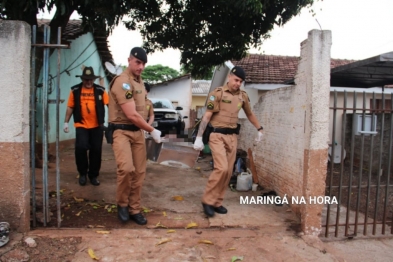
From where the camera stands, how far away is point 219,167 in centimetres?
382

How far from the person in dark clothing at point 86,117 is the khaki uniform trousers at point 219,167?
73.7 inches

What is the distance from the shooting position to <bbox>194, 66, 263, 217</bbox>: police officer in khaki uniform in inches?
152

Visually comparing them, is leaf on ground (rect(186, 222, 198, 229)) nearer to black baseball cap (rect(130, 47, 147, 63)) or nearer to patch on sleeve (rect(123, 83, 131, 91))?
patch on sleeve (rect(123, 83, 131, 91))

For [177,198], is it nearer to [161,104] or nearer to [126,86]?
[126,86]

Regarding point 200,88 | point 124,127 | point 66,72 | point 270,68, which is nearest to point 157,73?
point 200,88

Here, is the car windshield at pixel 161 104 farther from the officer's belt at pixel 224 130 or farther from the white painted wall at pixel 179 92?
the white painted wall at pixel 179 92

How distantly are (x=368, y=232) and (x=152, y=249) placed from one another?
2761 millimetres

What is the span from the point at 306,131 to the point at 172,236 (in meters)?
1.92

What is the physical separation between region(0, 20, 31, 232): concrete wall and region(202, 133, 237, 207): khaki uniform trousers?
80.4 inches

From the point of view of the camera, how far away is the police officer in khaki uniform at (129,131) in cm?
332

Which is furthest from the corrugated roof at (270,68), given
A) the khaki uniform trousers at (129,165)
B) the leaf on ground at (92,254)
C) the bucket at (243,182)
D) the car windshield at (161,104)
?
the leaf on ground at (92,254)

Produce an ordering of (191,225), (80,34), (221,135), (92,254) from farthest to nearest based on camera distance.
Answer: (80,34)
(221,135)
(191,225)
(92,254)

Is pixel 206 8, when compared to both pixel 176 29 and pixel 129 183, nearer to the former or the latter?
pixel 176 29

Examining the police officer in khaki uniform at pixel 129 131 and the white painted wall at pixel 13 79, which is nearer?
the white painted wall at pixel 13 79
